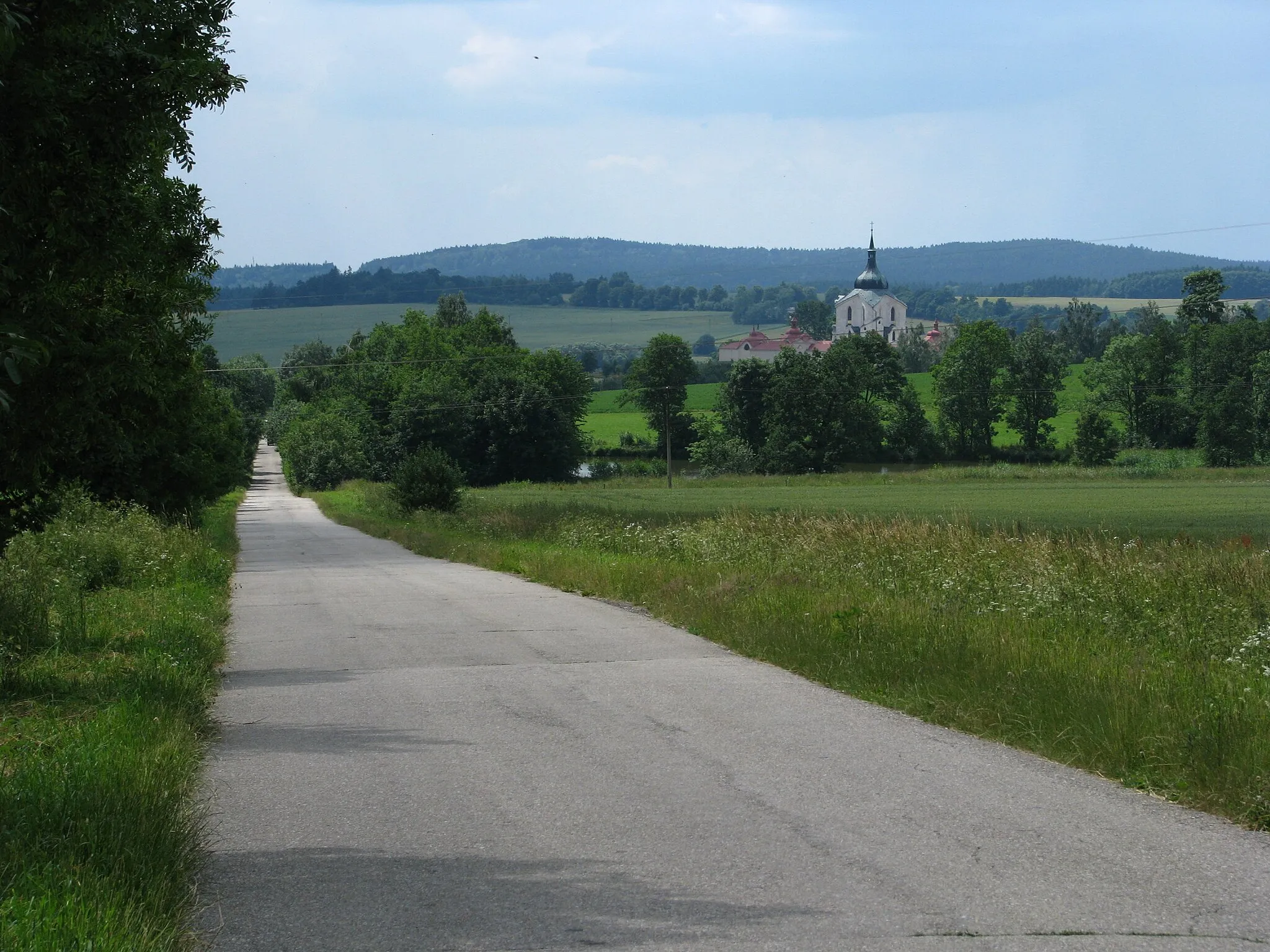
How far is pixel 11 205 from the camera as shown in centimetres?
650

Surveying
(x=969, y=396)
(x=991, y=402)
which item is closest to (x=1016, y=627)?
(x=969, y=396)

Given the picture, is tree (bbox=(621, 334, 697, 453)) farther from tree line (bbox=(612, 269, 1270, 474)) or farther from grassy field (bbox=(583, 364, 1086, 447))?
grassy field (bbox=(583, 364, 1086, 447))

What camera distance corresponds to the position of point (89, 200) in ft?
22.5

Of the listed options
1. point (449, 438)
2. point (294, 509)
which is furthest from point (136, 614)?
point (449, 438)

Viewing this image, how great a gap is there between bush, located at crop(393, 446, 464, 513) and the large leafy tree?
115 feet

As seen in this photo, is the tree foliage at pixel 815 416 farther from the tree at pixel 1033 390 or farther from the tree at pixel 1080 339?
the tree at pixel 1080 339

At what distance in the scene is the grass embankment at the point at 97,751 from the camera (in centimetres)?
470

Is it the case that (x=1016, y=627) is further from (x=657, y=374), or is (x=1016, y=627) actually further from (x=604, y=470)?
(x=657, y=374)

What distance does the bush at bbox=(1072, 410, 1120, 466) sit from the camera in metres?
105

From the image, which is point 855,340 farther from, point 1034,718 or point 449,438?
point 1034,718

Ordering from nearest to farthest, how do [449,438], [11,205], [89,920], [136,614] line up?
[89,920] < [11,205] < [136,614] < [449,438]

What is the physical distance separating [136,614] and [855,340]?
121m

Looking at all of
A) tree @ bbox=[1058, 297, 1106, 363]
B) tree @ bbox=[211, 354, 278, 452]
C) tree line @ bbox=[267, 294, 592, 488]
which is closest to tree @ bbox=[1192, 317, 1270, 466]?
tree line @ bbox=[267, 294, 592, 488]

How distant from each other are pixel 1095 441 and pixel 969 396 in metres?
16.9
